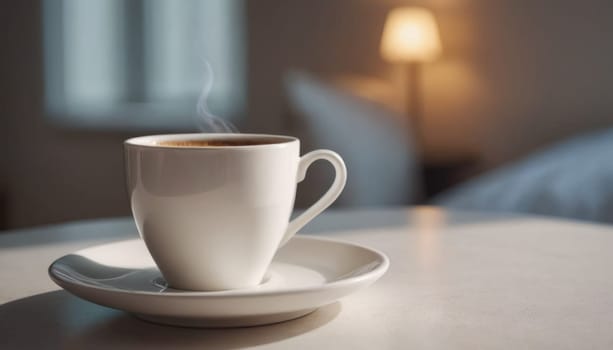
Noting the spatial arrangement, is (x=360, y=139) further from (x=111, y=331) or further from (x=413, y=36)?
(x=111, y=331)

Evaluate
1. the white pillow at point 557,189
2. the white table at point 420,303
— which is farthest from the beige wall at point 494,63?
the white table at point 420,303

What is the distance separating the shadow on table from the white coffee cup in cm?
6

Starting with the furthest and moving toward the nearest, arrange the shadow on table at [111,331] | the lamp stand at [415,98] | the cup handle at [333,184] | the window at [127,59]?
the window at [127,59] → the lamp stand at [415,98] → the cup handle at [333,184] → the shadow on table at [111,331]

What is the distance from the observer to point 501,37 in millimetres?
2852

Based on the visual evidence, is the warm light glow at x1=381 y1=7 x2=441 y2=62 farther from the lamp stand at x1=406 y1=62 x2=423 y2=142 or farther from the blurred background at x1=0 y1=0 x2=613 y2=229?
the lamp stand at x1=406 y1=62 x2=423 y2=142

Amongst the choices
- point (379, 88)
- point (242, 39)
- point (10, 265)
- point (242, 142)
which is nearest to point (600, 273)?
point (242, 142)

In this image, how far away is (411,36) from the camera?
2832 mm

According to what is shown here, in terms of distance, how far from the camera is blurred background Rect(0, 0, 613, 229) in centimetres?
225

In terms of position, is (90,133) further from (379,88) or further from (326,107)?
(326,107)

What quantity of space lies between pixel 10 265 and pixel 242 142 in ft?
0.79

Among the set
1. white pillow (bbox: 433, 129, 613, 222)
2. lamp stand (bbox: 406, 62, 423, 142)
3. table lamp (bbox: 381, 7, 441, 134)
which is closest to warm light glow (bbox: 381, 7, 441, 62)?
table lamp (bbox: 381, 7, 441, 134)

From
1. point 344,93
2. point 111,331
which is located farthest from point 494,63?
point 111,331

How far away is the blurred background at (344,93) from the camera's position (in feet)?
7.37

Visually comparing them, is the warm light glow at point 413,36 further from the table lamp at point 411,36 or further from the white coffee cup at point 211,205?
the white coffee cup at point 211,205
